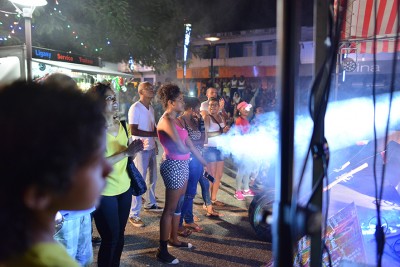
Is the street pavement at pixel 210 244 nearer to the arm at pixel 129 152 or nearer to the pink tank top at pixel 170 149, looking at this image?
the pink tank top at pixel 170 149

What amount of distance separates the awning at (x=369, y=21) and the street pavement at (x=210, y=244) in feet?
10.7

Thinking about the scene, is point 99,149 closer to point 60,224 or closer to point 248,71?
point 60,224

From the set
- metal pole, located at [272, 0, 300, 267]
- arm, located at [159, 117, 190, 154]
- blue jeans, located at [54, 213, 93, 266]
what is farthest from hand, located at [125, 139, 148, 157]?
metal pole, located at [272, 0, 300, 267]

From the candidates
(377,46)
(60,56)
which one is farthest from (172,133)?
(60,56)

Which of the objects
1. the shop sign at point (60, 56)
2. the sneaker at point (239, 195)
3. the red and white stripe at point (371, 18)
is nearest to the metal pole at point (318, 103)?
the red and white stripe at point (371, 18)

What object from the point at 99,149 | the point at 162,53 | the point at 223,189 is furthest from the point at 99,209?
the point at 162,53

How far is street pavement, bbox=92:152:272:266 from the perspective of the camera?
4113mm

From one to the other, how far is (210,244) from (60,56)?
635 centimetres

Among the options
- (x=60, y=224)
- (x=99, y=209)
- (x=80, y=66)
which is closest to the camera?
(x=60, y=224)

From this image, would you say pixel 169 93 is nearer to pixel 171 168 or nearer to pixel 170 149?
pixel 170 149

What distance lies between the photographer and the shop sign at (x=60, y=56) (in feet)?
25.0

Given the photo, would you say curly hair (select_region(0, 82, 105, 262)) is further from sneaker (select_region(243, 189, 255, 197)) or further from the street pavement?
sneaker (select_region(243, 189, 255, 197))

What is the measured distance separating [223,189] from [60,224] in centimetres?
491

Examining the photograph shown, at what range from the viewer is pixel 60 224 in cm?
266
